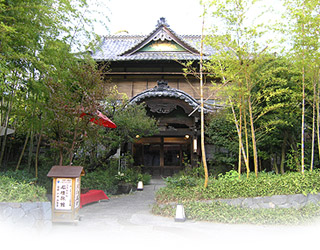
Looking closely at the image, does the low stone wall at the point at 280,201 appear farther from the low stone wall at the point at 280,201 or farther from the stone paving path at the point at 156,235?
the stone paving path at the point at 156,235

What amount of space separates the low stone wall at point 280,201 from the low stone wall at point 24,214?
4132 millimetres

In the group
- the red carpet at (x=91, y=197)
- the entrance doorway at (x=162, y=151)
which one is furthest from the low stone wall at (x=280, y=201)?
the entrance doorway at (x=162, y=151)

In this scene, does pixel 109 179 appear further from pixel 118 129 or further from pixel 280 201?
pixel 280 201

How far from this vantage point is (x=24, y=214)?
→ 12.7 ft

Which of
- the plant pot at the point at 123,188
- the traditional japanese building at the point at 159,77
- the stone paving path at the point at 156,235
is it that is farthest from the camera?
the traditional japanese building at the point at 159,77

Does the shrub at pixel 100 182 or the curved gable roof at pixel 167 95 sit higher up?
the curved gable roof at pixel 167 95

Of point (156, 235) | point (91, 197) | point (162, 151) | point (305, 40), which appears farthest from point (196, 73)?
point (162, 151)

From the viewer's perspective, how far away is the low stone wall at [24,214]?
3.79 metres

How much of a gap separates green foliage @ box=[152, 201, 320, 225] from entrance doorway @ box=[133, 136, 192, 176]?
6.92 meters

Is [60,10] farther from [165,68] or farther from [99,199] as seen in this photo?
[165,68]

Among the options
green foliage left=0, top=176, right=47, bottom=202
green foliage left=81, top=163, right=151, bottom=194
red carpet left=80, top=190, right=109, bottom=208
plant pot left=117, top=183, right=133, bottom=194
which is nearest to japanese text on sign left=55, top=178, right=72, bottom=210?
green foliage left=0, top=176, right=47, bottom=202

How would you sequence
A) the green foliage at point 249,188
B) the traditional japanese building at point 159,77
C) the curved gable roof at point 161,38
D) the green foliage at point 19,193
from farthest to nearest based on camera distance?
the curved gable roof at point 161,38 < the traditional japanese building at point 159,77 < the green foliage at point 249,188 < the green foliage at point 19,193

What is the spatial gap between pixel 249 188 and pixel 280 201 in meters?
0.72

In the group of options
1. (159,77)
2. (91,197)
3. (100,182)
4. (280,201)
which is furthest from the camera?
(159,77)
